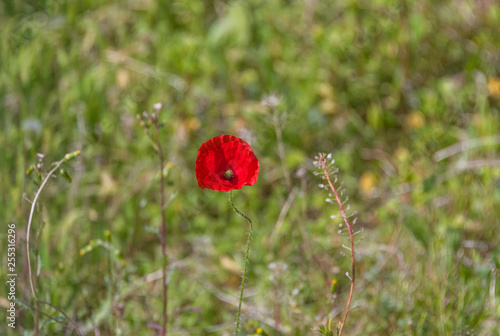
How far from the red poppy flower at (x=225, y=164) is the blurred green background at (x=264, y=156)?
1.49 ft

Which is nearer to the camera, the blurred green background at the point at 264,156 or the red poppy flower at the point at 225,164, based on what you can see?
the red poppy flower at the point at 225,164

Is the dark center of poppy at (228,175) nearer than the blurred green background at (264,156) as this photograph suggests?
Yes

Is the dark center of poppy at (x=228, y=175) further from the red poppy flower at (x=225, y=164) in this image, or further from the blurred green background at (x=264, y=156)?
the blurred green background at (x=264, y=156)

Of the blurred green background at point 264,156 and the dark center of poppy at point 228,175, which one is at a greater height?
the dark center of poppy at point 228,175

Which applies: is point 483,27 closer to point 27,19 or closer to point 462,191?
A: point 462,191

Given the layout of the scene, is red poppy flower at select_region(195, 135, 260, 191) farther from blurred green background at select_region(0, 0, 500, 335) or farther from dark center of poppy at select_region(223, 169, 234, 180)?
blurred green background at select_region(0, 0, 500, 335)

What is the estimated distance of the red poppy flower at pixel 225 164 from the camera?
4.34 ft

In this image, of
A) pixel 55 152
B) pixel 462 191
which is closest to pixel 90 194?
pixel 55 152

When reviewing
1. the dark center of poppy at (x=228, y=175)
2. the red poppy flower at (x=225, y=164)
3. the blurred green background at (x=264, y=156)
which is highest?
the red poppy flower at (x=225, y=164)

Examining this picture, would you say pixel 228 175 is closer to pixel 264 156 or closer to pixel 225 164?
pixel 225 164

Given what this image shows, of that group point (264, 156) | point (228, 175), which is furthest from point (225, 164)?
point (264, 156)

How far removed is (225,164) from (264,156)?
1.38m

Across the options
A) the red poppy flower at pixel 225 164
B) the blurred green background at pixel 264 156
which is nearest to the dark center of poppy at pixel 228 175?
the red poppy flower at pixel 225 164

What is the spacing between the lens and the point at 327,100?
3.04 metres
